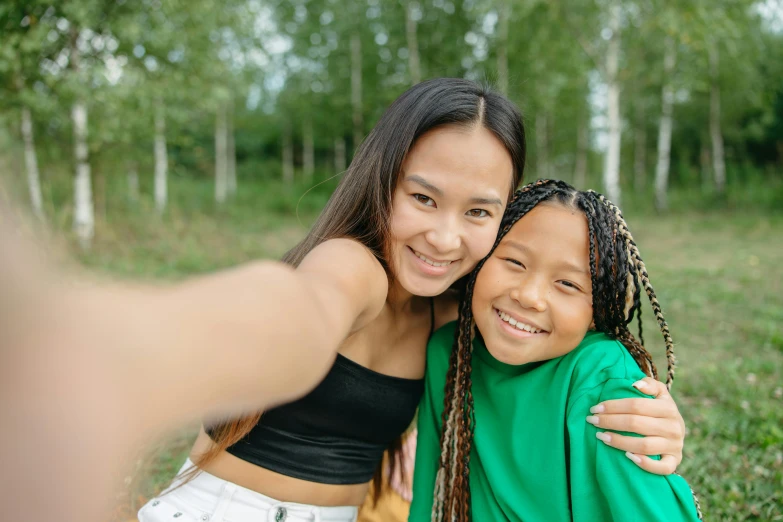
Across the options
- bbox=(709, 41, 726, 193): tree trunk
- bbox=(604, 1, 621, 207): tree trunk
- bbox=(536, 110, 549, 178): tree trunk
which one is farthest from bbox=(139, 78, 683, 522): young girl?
bbox=(536, 110, 549, 178): tree trunk

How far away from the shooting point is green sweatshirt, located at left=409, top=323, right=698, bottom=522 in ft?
4.59

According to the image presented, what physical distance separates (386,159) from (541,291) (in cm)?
60

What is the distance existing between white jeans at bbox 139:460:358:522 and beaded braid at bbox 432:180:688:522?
42 cm

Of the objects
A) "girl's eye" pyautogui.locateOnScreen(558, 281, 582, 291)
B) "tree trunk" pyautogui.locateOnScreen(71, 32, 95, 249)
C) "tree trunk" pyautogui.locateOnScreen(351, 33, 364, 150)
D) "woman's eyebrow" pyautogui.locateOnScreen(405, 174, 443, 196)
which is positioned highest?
"tree trunk" pyautogui.locateOnScreen(351, 33, 364, 150)

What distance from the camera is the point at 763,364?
14.6ft

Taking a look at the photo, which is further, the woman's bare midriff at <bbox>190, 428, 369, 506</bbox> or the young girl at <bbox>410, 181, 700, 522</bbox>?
the woman's bare midriff at <bbox>190, 428, 369, 506</bbox>

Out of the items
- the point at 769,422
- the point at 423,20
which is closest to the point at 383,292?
the point at 769,422

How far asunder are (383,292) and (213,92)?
890 centimetres

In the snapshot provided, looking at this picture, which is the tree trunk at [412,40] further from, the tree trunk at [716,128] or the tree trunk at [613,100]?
the tree trunk at [716,128]

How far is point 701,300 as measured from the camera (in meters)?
6.62

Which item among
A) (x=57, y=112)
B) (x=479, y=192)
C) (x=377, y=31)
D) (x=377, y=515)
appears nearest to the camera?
(x=479, y=192)

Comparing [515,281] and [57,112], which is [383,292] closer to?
[515,281]

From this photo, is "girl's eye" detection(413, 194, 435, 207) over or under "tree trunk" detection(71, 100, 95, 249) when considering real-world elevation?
under

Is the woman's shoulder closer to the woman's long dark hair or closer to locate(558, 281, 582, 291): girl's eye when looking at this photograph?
the woman's long dark hair
